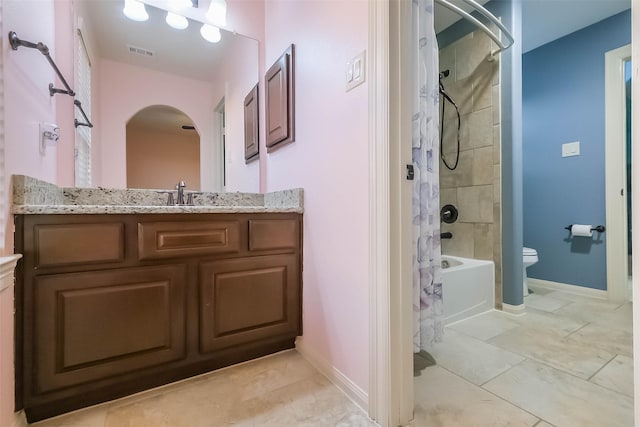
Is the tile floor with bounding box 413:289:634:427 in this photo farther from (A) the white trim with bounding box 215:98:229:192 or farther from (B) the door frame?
(A) the white trim with bounding box 215:98:229:192

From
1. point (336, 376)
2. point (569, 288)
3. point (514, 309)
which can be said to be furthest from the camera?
point (569, 288)

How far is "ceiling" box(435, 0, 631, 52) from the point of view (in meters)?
2.28

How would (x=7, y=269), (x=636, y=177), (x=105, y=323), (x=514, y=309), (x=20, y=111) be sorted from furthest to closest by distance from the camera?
(x=514, y=309), (x=105, y=323), (x=20, y=111), (x=7, y=269), (x=636, y=177)

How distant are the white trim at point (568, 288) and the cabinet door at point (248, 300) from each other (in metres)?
2.66

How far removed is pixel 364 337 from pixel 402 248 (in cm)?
38

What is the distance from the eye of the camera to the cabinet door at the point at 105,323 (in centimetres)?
100

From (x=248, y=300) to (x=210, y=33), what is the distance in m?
1.70

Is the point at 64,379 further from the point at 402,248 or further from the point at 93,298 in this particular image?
the point at 402,248

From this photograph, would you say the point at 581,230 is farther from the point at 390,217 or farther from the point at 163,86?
the point at 163,86

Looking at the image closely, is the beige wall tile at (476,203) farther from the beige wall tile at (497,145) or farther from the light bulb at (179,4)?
the light bulb at (179,4)

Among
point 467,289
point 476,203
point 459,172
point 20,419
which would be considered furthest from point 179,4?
point 467,289

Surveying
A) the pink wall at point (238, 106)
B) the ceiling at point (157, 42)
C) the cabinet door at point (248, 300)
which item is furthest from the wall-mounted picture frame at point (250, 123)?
the cabinet door at point (248, 300)

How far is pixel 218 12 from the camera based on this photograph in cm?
183

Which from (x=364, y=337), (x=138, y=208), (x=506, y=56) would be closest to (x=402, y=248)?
(x=364, y=337)
